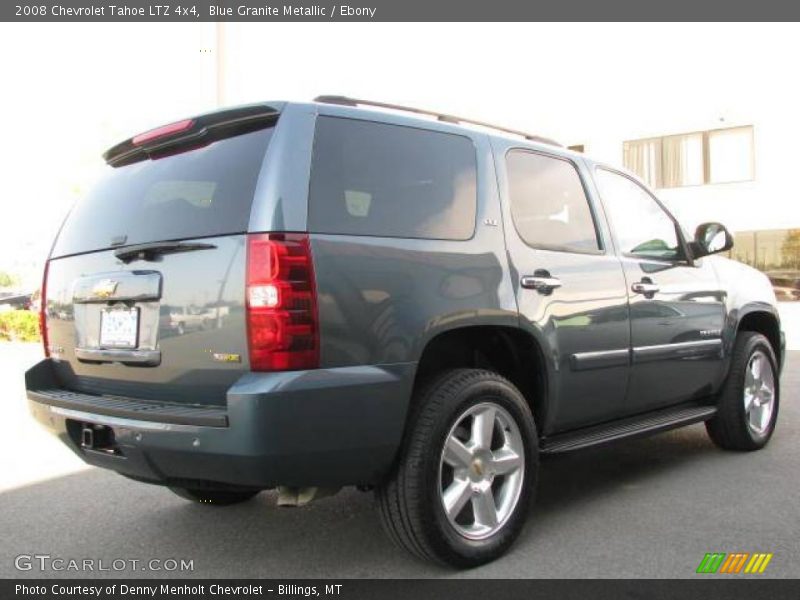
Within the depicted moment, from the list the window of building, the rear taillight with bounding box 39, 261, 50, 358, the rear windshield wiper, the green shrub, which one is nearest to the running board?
the rear windshield wiper

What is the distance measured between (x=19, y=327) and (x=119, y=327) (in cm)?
1586

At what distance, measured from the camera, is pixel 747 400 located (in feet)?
17.0

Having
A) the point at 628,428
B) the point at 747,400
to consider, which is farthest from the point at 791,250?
the point at 628,428

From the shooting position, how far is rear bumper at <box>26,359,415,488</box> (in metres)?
2.67

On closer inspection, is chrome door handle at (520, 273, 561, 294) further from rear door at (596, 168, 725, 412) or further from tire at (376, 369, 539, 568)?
rear door at (596, 168, 725, 412)

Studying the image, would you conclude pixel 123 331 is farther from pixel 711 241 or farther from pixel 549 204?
pixel 711 241

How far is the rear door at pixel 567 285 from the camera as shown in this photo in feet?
11.7

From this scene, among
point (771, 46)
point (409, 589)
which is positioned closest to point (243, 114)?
point (409, 589)

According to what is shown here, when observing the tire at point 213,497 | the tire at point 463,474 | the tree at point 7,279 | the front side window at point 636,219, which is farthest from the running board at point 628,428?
the tree at point 7,279

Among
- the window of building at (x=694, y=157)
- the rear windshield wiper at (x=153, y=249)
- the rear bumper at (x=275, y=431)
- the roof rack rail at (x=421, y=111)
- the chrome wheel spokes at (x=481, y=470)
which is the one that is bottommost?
the chrome wheel spokes at (x=481, y=470)

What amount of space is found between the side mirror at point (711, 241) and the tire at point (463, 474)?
6.58 ft

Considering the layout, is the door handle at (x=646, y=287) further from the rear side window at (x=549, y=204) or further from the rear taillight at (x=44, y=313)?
the rear taillight at (x=44, y=313)

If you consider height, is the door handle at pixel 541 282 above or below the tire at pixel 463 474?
above

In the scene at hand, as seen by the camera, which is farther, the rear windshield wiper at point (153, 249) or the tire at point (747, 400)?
the tire at point (747, 400)
